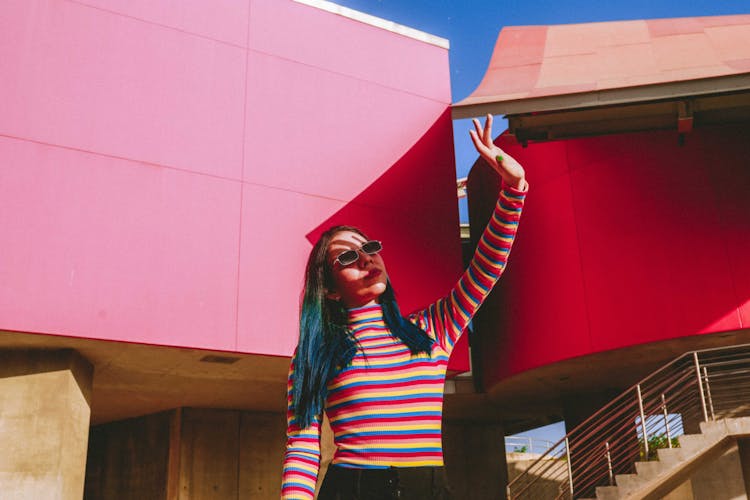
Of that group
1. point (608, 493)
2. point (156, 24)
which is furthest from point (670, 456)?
point (156, 24)

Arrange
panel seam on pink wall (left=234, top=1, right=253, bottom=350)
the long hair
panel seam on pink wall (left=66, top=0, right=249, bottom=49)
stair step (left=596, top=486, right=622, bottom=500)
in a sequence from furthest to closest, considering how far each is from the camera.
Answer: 1. stair step (left=596, top=486, right=622, bottom=500)
2. panel seam on pink wall (left=66, top=0, right=249, bottom=49)
3. panel seam on pink wall (left=234, top=1, right=253, bottom=350)
4. the long hair

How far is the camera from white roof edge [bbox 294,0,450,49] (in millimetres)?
13055

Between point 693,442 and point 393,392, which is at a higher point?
point 693,442

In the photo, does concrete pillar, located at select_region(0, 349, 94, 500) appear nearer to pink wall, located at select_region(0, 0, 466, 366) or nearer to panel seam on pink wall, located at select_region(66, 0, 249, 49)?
pink wall, located at select_region(0, 0, 466, 366)

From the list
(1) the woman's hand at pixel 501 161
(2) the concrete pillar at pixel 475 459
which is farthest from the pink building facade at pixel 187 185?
(1) the woman's hand at pixel 501 161

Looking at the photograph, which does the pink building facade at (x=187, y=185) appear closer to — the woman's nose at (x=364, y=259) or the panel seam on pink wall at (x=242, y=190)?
the panel seam on pink wall at (x=242, y=190)

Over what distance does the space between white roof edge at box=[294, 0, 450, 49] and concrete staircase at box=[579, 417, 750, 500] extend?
25.3 ft

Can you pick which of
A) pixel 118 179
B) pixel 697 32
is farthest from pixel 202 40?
pixel 697 32

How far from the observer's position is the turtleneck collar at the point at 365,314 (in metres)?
2.37

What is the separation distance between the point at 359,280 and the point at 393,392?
41 centimetres

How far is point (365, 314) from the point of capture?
239 cm

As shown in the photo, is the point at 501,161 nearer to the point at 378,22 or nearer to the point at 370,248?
the point at 370,248

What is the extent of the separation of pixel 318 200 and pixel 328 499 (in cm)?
1000

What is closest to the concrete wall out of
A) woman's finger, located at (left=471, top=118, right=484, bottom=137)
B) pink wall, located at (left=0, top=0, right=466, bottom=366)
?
pink wall, located at (left=0, top=0, right=466, bottom=366)
